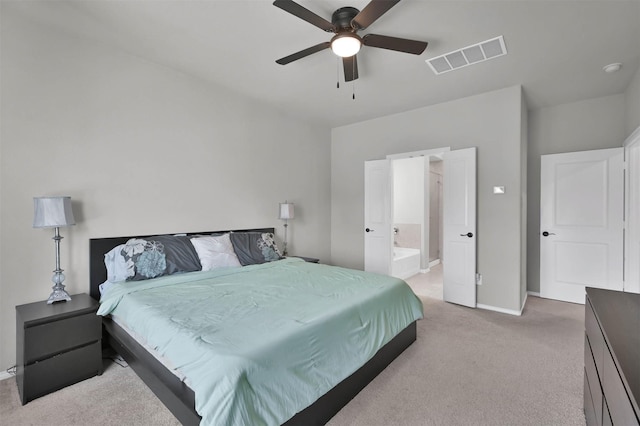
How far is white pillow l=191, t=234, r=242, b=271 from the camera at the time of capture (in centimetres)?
307

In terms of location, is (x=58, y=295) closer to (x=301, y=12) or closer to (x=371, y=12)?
(x=301, y=12)

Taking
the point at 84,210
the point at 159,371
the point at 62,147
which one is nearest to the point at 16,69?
the point at 62,147

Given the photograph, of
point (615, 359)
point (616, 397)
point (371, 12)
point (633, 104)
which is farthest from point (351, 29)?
point (633, 104)

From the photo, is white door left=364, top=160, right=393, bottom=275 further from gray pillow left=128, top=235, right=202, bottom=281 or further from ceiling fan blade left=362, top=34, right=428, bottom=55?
gray pillow left=128, top=235, right=202, bottom=281

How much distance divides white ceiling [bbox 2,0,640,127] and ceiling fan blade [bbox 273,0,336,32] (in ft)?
0.75

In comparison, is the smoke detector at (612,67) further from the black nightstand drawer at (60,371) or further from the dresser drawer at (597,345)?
the black nightstand drawer at (60,371)

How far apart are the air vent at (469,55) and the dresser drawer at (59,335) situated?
3.80 metres

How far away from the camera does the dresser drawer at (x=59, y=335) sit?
6.72 ft

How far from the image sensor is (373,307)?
2244 mm

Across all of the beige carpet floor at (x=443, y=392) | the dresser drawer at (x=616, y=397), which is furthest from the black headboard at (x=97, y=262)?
the dresser drawer at (x=616, y=397)

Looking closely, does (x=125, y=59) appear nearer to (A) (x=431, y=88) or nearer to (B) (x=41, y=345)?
(B) (x=41, y=345)

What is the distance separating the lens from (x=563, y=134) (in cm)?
429

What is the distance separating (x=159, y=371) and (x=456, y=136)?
4195 millimetres

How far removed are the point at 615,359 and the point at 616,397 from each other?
0.16 m
